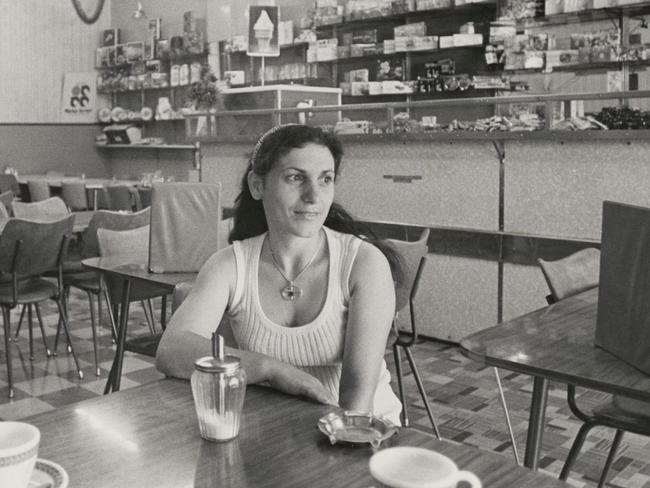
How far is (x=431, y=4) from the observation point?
7.52 meters

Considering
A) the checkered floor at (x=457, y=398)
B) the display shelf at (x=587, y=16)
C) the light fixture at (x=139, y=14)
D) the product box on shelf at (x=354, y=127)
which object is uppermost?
the light fixture at (x=139, y=14)

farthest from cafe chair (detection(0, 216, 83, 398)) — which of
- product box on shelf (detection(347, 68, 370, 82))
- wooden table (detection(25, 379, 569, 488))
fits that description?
product box on shelf (detection(347, 68, 370, 82))

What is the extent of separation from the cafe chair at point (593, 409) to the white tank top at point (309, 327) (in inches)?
22.1

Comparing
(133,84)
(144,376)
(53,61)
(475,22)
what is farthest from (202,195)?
(53,61)

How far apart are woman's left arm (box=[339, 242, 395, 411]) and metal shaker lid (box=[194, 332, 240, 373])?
55 cm

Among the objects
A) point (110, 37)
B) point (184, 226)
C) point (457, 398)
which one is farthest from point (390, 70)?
point (110, 37)

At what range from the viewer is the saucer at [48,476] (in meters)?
1.04

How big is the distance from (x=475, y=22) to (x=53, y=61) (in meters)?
7.46

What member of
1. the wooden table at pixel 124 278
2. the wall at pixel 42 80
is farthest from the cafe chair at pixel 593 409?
the wall at pixel 42 80

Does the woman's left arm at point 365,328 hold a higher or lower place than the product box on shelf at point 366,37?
lower

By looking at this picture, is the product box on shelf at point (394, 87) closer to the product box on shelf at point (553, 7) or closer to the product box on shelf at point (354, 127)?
the product box on shelf at point (553, 7)

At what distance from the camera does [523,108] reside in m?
4.33

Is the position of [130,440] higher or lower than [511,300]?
higher

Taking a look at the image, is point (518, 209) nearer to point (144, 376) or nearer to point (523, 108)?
point (523, 108)
